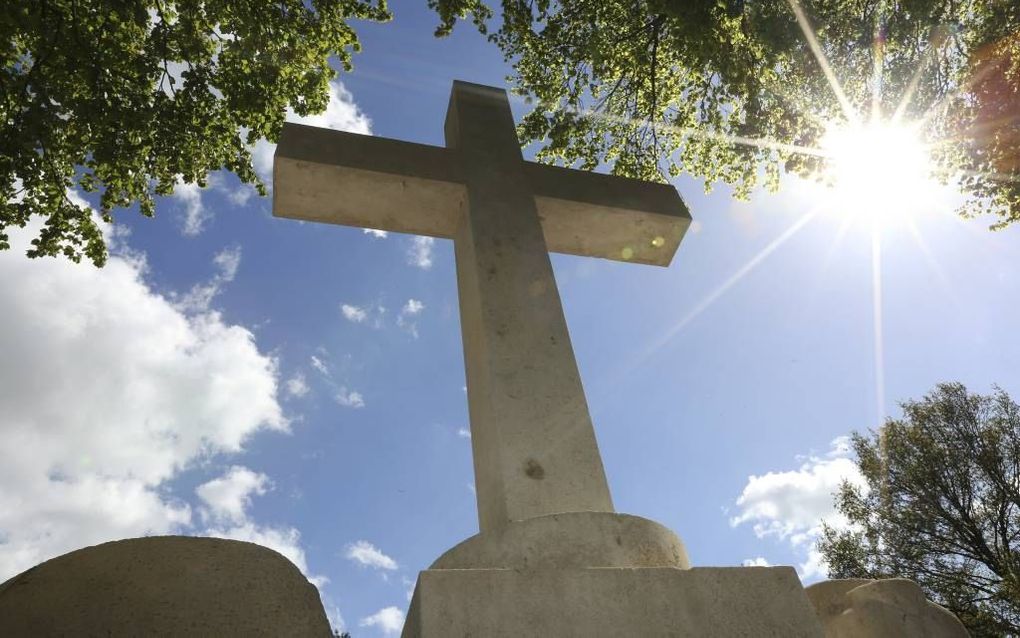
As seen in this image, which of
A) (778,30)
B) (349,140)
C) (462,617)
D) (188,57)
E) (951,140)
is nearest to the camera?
(462,617)

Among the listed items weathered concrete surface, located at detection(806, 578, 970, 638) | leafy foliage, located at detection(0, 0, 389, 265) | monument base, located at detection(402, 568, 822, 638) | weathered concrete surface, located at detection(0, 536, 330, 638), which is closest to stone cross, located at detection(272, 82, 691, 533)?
monument base, located at detection(402, 568, 822, 638)

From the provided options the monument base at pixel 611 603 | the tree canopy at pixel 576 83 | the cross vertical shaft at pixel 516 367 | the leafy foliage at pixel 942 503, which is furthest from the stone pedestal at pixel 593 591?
the leafy foliage at pixel 942 503

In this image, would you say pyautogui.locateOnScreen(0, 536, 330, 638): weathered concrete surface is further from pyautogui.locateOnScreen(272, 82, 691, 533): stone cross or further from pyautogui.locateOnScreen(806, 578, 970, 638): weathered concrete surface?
pyautogui.locateOnScreen(806, 578, 970, 638): weathered concrete surface

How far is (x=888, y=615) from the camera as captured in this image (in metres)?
2.58

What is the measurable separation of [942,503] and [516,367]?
1598 cm

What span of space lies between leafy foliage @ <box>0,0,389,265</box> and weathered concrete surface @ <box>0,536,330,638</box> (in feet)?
17.8

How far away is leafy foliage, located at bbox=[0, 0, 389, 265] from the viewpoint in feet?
19.6

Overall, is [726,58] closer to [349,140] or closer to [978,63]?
[349,140]

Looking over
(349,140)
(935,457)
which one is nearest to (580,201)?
(349,140)

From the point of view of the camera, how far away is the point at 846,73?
8219mm

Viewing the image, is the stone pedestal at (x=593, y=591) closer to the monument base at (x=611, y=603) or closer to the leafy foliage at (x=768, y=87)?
the monument base at (x=611, y=603)

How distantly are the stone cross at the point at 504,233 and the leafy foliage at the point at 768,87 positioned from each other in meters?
2.40

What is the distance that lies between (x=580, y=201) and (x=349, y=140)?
1.80 m

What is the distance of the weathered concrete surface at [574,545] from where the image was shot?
254cm
